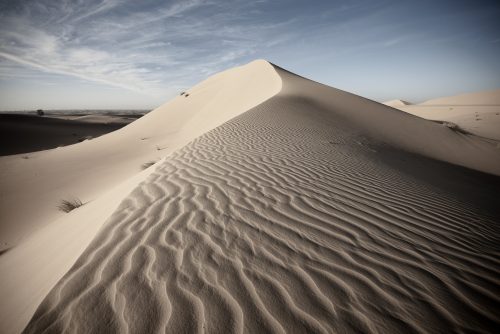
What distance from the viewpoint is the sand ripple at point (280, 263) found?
5.04 feet

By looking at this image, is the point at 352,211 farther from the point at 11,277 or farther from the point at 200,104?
the point at 200,104

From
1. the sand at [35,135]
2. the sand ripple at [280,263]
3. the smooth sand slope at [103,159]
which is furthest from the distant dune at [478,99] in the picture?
the sand at [35,135]

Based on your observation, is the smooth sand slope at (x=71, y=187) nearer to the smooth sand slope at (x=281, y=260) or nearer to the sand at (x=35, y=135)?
the smooth sand slope at (x=281, y=260)

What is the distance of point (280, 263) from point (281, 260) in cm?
4

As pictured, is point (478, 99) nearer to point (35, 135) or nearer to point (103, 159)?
point (103, 159)

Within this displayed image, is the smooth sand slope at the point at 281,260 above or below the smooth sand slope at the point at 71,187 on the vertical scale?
above

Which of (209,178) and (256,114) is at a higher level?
(256,114)

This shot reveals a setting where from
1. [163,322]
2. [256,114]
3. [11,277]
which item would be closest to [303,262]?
[163,322]

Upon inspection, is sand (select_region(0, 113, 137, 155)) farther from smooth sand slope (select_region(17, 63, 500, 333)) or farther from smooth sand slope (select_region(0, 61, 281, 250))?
smooth sand slope (select_region(17, 63, 500, 333))

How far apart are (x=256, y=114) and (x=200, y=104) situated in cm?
1040

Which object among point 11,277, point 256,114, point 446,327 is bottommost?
point 11,277

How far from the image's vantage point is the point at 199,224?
250cm

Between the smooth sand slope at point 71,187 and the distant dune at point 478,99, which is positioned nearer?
the smooth sand slope at point 71,187

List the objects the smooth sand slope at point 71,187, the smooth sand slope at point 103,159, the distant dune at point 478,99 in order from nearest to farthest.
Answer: the smooth sand slope at point 71,187, the smooth sand slope at point 103,159, the distant dune at point 478,99
